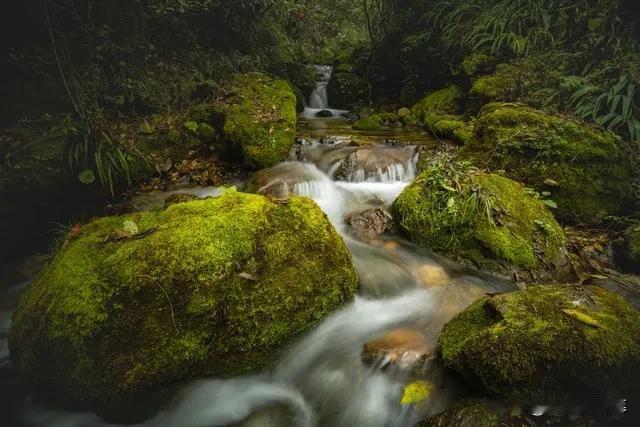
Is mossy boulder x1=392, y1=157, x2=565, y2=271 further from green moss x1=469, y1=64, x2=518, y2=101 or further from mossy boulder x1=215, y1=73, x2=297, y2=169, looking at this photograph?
green moss x1=469, y1=64, x2=518, y2=101

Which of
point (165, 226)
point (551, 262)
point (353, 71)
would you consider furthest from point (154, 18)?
point (551, 262)

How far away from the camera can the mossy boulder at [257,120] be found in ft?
22.5

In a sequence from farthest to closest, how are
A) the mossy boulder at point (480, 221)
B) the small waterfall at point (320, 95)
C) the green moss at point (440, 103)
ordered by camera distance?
the small waterfall at point (320, 95), the green moss at point (440, 103), the mossy boulder at point (480, 221)

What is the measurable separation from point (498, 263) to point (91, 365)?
13.7 ft

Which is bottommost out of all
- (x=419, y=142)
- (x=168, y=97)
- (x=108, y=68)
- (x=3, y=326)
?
(x=3, y=326)

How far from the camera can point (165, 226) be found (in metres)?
3.41

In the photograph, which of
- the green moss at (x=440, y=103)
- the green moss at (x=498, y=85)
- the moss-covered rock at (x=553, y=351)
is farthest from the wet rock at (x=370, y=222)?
the green moss at (x=440, y=103)

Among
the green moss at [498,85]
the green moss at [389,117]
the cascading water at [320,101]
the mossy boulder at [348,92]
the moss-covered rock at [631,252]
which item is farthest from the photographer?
the mossy boulder at [348,92]

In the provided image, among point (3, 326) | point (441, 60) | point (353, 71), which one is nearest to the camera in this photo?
point (3, 326)

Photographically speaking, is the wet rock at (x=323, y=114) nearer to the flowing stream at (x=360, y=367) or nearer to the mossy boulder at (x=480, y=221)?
the mossy boulder at (x=480, y=221)

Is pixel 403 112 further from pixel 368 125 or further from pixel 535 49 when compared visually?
pixel 535 49

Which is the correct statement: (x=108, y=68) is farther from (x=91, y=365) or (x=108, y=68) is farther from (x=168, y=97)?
(x=91, y=365)

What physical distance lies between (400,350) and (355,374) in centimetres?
43

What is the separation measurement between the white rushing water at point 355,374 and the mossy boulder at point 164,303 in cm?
16
